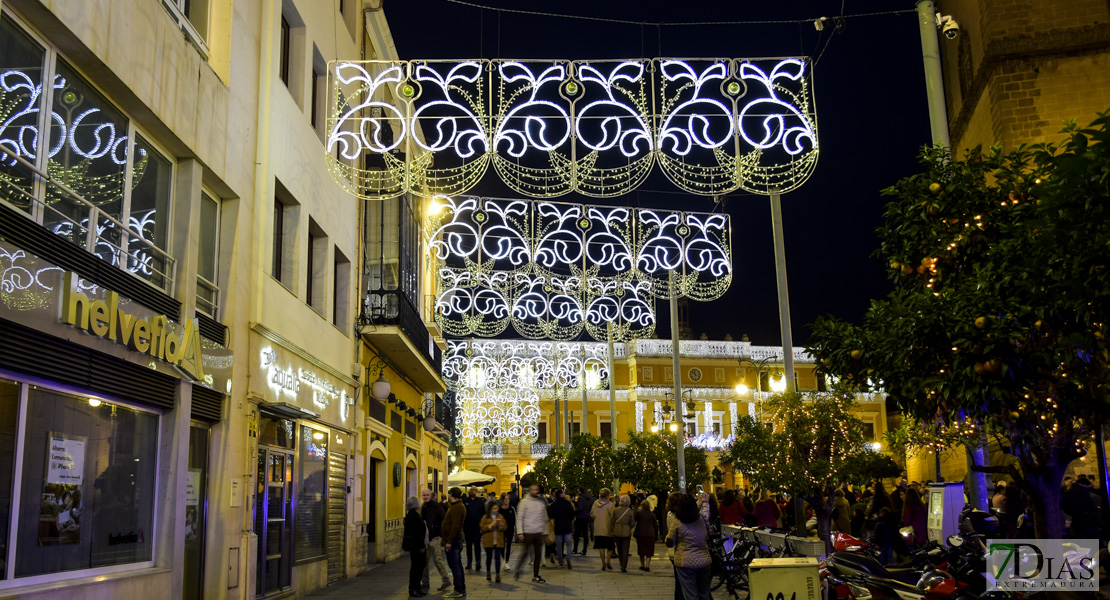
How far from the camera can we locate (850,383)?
32.5ft

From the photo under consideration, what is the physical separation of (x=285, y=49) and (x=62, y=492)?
9.87 metres

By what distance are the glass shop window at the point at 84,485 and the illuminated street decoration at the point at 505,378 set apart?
19.8 metres

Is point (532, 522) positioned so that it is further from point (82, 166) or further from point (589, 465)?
point (589, 465)

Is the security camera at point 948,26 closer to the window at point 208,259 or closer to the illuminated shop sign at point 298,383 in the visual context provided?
the window at point 208,259

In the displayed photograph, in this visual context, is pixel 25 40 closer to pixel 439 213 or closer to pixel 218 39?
pixel 218 39

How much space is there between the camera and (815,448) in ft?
61.5

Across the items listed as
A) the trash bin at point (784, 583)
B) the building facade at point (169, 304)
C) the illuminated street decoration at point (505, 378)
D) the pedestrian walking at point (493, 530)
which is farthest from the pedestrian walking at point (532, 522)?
the illuminated street decoration at point (505, 378)

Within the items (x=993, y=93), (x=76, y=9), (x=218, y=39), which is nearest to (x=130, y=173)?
(x=76, y=9)

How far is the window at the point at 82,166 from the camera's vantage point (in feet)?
28.0

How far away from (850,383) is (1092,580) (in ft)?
8.87

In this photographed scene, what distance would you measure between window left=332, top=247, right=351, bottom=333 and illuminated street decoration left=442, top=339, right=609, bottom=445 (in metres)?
10.6

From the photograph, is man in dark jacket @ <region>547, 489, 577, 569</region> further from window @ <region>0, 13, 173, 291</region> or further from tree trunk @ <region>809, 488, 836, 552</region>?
window @ <region>0, 13, 173, 291</region>

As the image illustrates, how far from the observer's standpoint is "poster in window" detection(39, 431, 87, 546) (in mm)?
8896

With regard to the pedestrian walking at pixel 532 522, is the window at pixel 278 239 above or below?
above
